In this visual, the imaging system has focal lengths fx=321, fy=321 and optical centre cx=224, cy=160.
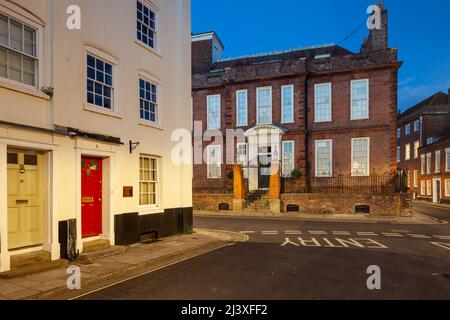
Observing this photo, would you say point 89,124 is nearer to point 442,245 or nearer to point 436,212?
point 442,245

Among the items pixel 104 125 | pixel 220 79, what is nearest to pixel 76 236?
pixel 104 125

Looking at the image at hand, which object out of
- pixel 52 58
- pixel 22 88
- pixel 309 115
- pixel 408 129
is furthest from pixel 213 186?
pixel 408 129

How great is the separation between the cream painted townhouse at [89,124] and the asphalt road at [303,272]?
295cm

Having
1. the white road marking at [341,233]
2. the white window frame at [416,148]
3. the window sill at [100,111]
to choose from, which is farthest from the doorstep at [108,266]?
the white window frame at [416,148]

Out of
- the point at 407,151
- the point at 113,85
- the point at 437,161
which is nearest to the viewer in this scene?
the point at 113,85

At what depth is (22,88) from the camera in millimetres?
7516

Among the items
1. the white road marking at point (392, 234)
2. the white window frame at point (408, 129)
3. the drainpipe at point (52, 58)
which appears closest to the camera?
the drainpipe at point (52, 58)

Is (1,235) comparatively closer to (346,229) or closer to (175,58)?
(175,58)

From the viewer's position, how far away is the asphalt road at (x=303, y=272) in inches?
239

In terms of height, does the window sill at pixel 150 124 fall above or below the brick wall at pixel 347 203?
above

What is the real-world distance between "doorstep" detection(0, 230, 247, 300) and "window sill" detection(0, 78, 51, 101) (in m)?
4.16

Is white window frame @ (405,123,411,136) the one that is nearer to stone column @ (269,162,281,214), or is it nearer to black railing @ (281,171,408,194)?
black railing @ (281,171,408,194)

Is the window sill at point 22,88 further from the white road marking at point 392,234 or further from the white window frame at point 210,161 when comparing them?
the white window frame at point 210,161

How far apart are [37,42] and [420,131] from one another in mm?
46829
